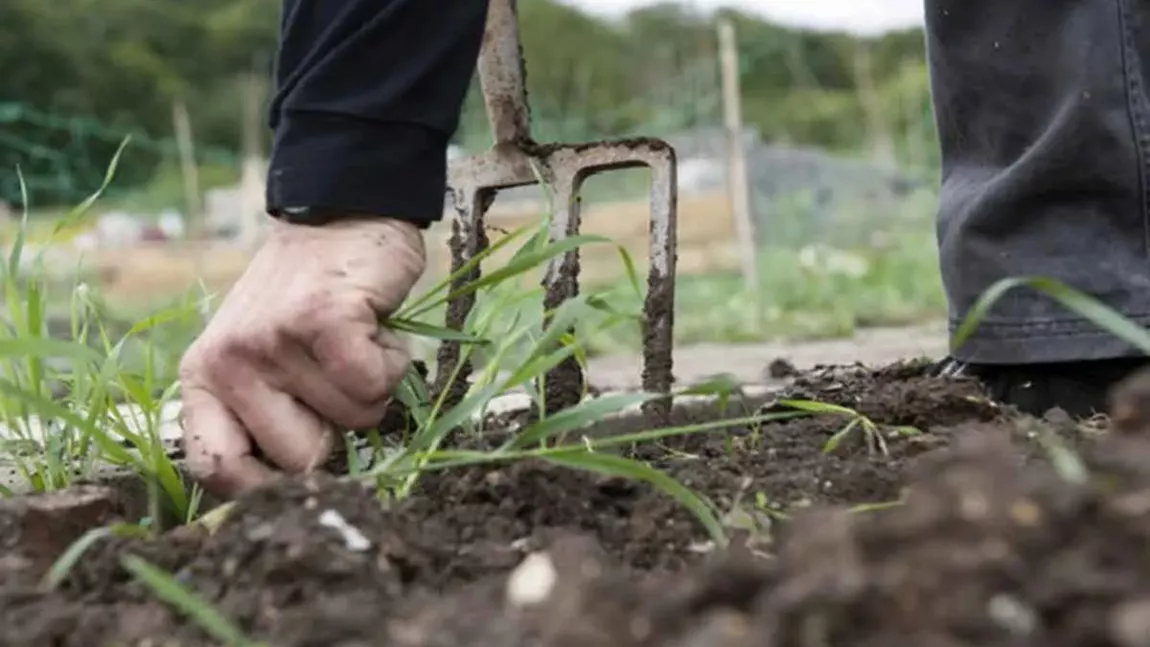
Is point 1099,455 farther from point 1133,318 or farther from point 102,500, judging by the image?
point 1133,318

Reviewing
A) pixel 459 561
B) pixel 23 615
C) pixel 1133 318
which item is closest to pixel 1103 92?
pixel 1133 318

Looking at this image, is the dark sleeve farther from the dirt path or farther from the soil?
the dirt path

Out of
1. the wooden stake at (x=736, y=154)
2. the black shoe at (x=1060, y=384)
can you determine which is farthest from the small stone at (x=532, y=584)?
the wooden stake at (x=736, y=154)

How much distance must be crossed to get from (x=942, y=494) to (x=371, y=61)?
2.57 ft

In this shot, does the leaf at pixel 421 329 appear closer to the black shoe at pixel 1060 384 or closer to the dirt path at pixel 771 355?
the black shoe at pixel 1060 384

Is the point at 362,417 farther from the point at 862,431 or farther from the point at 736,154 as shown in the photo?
the point at 736,154

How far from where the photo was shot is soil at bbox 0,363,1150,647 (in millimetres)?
485

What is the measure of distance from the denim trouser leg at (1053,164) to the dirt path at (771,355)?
84 cm

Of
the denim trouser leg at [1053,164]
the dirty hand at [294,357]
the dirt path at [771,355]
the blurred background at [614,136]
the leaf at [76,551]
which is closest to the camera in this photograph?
the leaf at [76,551]

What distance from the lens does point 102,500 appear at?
3.39 ft

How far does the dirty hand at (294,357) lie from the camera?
1098mm

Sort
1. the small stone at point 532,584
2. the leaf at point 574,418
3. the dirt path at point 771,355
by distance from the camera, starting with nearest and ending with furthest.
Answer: the small stone at point 532,584 < the leaf at point 574,418 < the dirt path at point 771,355

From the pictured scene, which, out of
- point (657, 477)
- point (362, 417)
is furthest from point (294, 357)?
point (657, 477)

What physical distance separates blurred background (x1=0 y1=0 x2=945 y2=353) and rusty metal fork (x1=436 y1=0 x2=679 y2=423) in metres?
0.15
